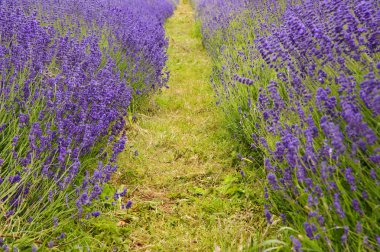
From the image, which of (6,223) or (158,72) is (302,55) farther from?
(158,72)

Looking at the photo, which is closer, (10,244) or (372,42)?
(10,244)

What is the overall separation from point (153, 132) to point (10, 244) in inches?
77.7

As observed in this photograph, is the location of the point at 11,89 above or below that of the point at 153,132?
above

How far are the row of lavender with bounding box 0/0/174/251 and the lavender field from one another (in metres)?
0.01

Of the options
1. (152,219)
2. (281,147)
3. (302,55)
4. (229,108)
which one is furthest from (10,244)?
(229,108)

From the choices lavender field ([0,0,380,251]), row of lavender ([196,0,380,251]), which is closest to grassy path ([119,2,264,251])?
lavender field ([0,0,380,251])

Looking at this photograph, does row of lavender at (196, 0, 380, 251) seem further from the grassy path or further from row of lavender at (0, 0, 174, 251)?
row of lavender at (0, 0, 174, 251)

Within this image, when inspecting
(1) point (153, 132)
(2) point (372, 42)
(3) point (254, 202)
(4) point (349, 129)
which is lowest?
(1) point (153, 132)

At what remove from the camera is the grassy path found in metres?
1.98

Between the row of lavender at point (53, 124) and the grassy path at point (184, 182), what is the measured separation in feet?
0.92

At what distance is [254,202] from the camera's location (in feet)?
7.33

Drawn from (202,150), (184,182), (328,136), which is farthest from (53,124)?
(328,136)

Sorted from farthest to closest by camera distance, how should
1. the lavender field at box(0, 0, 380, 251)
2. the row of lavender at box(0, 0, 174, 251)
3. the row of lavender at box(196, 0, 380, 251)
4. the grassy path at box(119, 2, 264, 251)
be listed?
the grassy path at box(119, 2, 264, 251), the row of lavender at box(0, 0, 174, 251), the lavender field at box(0, 0, 380, 251), the row of lavender at box(196, 0, 380, 251)

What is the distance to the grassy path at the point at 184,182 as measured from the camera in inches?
77.8
